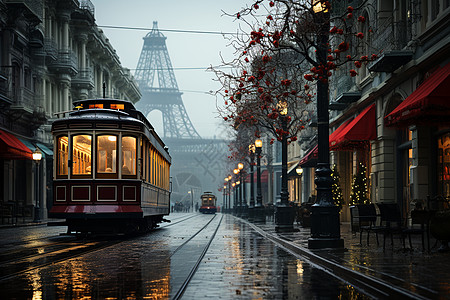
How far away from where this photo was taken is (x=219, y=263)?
12594 millimetres

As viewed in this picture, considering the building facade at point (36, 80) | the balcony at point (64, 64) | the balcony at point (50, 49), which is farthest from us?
the balcony at point (64, 64)

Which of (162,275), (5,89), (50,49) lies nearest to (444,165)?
(162,275)

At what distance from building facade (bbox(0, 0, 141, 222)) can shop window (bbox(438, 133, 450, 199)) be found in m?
15.2

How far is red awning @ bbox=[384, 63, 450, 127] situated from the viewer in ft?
51.0

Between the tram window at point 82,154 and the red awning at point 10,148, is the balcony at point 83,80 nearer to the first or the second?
the red awning at point 10,148

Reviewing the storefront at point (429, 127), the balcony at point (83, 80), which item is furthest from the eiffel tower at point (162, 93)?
the storefront at point (429, 127)

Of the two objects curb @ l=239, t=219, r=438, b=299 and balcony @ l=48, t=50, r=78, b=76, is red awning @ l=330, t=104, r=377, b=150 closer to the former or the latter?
curb @ l=239, t=219, r=438, b=299

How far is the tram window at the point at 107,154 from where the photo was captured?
2028 centimetres

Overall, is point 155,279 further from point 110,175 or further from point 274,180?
point 274,180

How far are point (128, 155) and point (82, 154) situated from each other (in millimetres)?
1375

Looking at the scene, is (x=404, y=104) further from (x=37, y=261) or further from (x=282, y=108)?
(x=37, y=261)

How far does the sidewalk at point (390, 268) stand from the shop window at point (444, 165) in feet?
11.0

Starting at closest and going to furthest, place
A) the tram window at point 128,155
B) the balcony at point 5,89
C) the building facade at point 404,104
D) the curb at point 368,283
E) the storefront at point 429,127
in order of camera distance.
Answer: the curb at point 368,283, the storefront at point 429,127, the building facade at point 404,104, the tram window at point 128,155, the balcony at point 5,89

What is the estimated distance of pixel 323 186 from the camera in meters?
15.0
